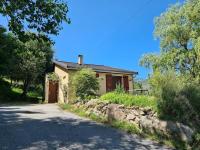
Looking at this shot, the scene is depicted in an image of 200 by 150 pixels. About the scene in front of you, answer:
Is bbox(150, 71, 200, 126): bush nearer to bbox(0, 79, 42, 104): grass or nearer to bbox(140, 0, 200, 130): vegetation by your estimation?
bbox(140, 0, 200, 130): vegetation

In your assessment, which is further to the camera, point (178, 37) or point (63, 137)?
point (178, 37)

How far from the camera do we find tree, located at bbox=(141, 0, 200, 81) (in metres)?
18.8

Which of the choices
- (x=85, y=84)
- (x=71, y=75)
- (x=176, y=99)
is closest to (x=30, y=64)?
(x=71, y=75)

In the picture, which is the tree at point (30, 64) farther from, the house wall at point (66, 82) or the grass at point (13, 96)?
the house wall at point (66, 82)

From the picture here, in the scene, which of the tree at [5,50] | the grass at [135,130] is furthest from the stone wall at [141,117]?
the tree at [5,50]

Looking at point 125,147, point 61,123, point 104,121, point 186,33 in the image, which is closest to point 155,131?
point 125,147

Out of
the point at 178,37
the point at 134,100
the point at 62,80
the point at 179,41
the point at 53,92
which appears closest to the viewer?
the point at 134,100

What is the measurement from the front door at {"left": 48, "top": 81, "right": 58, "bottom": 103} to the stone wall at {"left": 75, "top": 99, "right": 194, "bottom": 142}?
36.7 ft

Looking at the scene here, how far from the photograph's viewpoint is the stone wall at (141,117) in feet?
29.6

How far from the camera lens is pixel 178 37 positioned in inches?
787

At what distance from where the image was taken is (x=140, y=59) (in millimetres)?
21562

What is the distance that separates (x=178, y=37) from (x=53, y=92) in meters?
13.5

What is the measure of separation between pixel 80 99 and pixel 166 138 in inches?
396

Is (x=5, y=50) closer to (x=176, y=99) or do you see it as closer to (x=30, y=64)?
(x=30, y=64)
